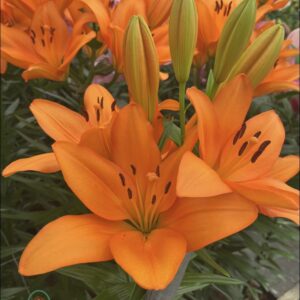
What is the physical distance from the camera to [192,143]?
0.43m

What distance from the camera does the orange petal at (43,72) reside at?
0.66 metres

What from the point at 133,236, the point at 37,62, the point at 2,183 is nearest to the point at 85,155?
the point at 133,236

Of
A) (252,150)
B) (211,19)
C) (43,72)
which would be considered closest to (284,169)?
(252,150)

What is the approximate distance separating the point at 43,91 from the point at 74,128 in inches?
14.2

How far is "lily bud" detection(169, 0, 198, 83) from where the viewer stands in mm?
437

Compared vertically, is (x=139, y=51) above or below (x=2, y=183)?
above

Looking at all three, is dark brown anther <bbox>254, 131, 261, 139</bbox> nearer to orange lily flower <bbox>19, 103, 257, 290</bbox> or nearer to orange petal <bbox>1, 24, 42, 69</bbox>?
orange lily flower <bbox>19, 103, 257, 290</bbox>

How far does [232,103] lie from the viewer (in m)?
0.44

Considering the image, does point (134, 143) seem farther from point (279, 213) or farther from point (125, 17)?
point (125, 17)

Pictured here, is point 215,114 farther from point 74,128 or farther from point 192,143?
point 74,128

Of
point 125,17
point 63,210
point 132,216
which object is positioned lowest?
point 63,210

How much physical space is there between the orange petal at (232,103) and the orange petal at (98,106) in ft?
0.44

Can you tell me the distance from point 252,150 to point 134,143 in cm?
12

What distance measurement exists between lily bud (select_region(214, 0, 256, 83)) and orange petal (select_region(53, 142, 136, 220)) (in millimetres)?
144
